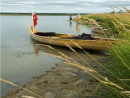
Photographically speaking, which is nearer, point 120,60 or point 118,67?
point 120,60

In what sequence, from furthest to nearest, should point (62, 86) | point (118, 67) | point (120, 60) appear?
point (62, 86), point (118, 67), point (120, 60)

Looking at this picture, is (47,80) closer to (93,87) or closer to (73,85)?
(73,85)

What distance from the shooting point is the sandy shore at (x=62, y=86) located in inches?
202

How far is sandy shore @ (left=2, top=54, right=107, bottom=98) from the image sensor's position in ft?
16.9

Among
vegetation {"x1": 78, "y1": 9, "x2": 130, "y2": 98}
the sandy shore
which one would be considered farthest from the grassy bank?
the sandy shore

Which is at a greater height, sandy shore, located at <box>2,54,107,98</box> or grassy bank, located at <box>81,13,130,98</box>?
grassy bank, located at <box>81,13,130,98</box>

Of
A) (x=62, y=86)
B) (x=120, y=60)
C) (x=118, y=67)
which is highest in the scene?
(x=120, y=60)

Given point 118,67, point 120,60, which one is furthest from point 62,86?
Answer: point 120,60

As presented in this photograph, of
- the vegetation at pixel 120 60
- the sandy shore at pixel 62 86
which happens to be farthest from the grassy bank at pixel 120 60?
the sandy shore at pixel 62 86

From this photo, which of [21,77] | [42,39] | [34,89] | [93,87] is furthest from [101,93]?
[42,39]

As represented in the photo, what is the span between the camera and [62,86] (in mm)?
5785

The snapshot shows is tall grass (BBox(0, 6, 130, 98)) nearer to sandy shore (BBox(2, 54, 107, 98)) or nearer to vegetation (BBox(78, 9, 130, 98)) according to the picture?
vegetation (BBox(78, 9, 130, 98))

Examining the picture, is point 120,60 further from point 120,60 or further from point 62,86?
point 62,86

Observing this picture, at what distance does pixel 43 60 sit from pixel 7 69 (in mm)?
2112
